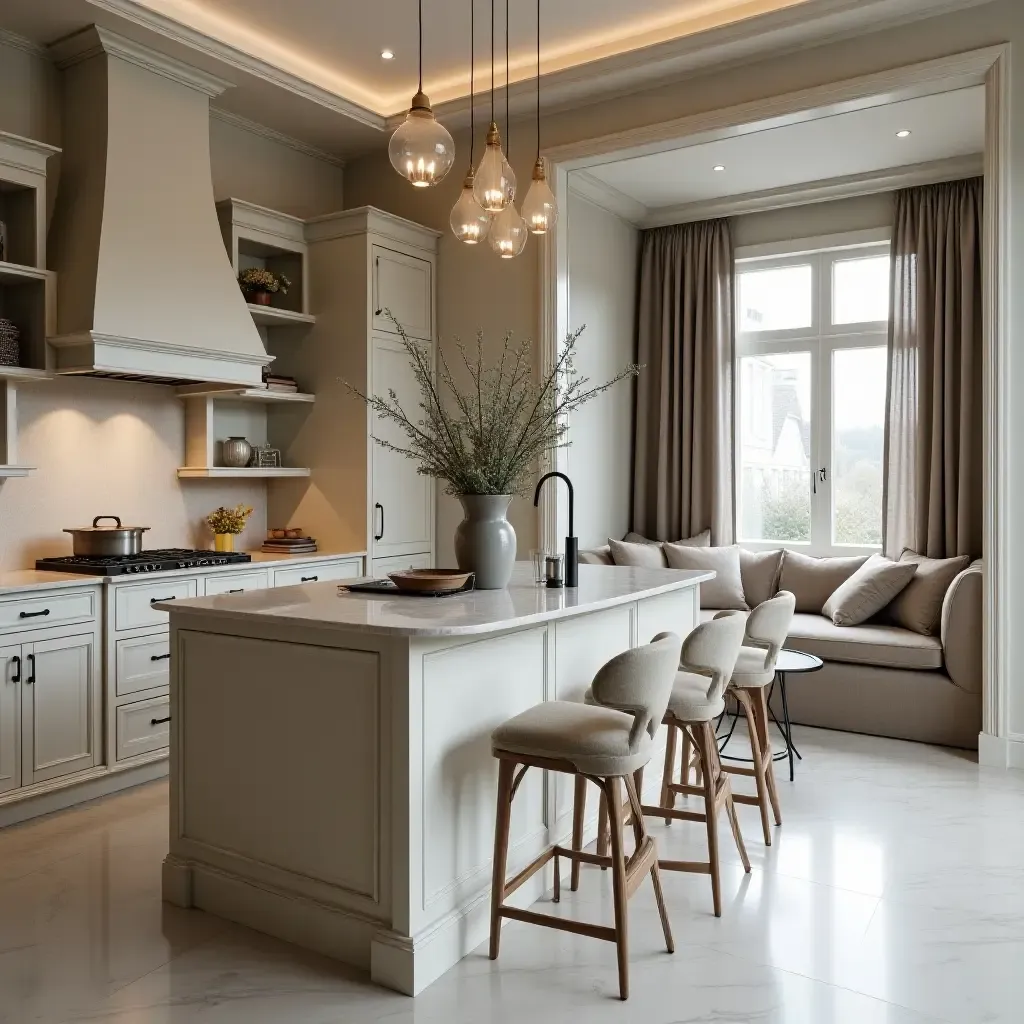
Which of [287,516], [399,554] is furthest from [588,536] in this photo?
[287,516]

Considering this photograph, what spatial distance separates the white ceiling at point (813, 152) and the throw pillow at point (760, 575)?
7.59ft

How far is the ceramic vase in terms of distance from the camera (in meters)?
3.12

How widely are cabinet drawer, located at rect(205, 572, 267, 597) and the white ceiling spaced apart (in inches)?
120

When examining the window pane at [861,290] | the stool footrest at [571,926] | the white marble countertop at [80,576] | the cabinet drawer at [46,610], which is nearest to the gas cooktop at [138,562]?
the white marble countertop at [80,576]

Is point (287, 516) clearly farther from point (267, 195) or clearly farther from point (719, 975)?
point (719, 975)

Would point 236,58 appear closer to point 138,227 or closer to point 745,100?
point 138,227

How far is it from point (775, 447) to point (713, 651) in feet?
11.9

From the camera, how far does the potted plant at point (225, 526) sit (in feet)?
15.8

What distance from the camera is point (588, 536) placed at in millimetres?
5973

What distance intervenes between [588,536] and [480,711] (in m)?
3.41

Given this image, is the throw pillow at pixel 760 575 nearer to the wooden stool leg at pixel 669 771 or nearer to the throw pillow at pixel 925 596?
the throw pillow at pixel 925 596

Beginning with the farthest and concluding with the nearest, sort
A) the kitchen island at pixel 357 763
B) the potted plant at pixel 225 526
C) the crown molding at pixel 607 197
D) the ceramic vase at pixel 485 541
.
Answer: the crown molding at pixel 607 197 < the potted plant at pixel 225 526 < the ceramic vase at pixel 485 541 < the kitchen island at pixel 357 763

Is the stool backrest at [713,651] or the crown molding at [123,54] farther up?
the crown molding at [123,54]

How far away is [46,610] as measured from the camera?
3.64 metres
